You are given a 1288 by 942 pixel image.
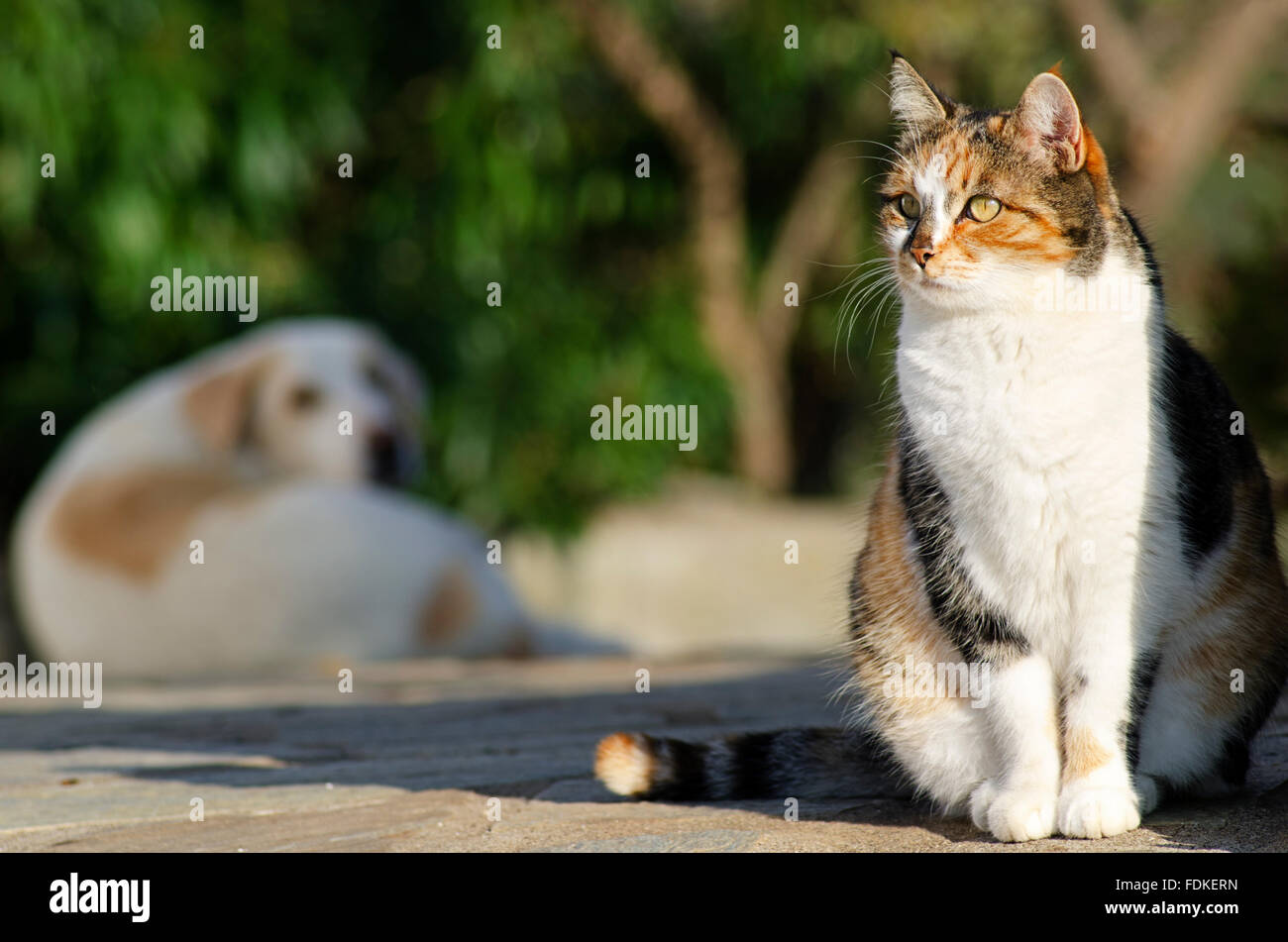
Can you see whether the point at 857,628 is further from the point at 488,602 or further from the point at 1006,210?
the point at 488,602

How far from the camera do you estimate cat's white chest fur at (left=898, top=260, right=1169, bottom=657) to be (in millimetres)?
2445

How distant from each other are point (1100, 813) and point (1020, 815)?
13 centimetres

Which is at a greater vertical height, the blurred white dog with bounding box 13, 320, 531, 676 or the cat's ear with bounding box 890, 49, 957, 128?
the cat's ear with bounding box 890, 49, 957, 128

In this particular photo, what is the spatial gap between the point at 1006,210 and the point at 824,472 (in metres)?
11.7

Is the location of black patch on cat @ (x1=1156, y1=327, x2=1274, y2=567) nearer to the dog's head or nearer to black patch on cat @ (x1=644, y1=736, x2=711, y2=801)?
black patch on cat @ (x1=644, y1=736, x2=711, y2=801)

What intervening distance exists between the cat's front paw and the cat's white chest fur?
0.26 m

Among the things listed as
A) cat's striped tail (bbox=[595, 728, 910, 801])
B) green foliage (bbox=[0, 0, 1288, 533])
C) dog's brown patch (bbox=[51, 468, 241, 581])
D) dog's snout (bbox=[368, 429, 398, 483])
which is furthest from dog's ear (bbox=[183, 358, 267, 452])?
cat's striped tail (bbox=[595, 728, 910, 801])

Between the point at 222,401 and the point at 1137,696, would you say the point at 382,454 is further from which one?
the point at 1137,696

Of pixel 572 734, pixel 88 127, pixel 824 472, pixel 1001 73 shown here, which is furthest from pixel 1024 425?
pixel 824 472

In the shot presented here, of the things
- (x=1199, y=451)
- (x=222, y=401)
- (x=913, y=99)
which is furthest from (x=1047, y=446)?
(x=222, y=401)

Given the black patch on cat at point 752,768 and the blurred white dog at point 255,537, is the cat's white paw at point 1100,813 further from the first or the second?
the blurred white dog at point 255,537

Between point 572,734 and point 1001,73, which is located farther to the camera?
point 1001,73

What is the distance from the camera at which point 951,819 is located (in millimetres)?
2680

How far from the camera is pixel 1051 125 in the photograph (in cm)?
263
